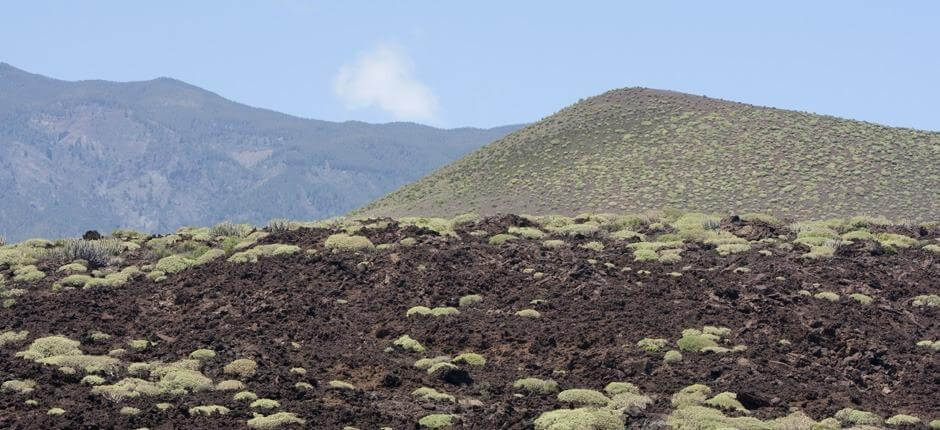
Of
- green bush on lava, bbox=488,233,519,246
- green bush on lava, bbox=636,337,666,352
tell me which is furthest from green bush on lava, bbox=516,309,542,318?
green bush on lava, bbox=488,233,519,246

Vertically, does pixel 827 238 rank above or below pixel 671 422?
above

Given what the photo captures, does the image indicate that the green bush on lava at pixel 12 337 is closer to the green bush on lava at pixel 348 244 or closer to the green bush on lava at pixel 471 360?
the green bush on lava at pixel 471 360

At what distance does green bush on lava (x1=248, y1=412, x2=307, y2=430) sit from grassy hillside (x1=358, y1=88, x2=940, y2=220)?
170 feet

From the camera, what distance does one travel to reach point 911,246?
42.6 m

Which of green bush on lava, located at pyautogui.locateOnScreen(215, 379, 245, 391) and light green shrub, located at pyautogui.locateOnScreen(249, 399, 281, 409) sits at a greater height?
green bush on lava, located at pyautogui.locateOnScreen(215, 379, 245, 391)

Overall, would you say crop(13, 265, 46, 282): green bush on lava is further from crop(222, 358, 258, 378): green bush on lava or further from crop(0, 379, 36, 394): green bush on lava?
crop(0, 379, 36, 394): green bush on lava

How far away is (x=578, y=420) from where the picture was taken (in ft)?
83.7

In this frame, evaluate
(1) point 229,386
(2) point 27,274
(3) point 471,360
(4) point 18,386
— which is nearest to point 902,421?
(3) point 471,360

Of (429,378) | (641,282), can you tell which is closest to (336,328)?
(429,378)

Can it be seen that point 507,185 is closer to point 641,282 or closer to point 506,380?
point 641,282

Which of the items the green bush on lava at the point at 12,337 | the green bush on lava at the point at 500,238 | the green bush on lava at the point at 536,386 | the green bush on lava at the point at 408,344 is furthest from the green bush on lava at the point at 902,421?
the green bush on lava at the point at 12,337

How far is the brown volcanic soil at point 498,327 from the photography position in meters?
27.3

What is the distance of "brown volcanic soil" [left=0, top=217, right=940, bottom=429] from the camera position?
2727 centimetres

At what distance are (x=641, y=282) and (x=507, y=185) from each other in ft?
164
